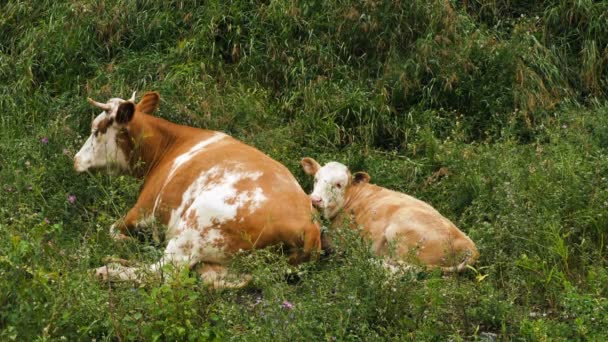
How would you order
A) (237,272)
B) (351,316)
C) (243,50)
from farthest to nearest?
(243,50) → (237,272) → (351,316)

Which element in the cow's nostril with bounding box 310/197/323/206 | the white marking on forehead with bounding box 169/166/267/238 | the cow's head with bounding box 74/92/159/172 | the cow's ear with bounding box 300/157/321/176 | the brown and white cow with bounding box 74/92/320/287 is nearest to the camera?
the brown and white cow with bounding box 74/92/320/287

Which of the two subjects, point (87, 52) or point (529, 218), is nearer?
point (529, 218)

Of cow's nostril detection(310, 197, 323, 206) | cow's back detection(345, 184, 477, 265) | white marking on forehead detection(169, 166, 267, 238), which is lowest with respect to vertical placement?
cow's nostril detection(310, 197, 323, 206)

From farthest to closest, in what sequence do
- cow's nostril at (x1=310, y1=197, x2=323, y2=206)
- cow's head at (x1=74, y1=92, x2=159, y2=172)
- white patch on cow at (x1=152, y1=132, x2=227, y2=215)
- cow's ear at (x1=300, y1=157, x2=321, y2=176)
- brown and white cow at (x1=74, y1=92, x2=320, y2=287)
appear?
cow's ear at (x1=300, y1=157, x2=321, y2=176), cow's head at (x1=74, y1=92, x2=159, y2=172), cow's nostril at (x1=310, y1=197, x2=323, y2=206), white patch on cow at (x1=152, y1=132, x2=227, y2=215), brown and white cow at (x1=74, y1=92, x2=320, y2=287)

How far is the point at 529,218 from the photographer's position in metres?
7.63

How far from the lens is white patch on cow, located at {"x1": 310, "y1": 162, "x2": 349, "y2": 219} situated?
8711 millimetres

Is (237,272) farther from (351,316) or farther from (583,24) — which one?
(583,24)

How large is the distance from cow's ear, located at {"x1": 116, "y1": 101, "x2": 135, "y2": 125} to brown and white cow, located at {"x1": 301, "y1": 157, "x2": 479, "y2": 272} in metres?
1.39

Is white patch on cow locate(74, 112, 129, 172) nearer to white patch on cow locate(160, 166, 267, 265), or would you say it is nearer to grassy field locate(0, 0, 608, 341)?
grassy field locate(0, 0, 608, 341)

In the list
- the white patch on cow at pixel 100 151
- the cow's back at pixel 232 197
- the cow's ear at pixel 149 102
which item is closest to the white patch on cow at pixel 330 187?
the cow's back at pixel 232 197

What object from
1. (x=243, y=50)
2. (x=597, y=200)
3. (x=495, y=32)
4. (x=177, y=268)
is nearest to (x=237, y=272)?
(x=177, y=268)

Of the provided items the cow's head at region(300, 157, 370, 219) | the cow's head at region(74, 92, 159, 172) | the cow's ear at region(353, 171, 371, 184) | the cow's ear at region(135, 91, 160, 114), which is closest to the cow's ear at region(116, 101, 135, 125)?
the cow's head at region(74, 92, 159, 172)

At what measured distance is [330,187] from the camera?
28.8ft

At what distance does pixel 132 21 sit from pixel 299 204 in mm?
4121
